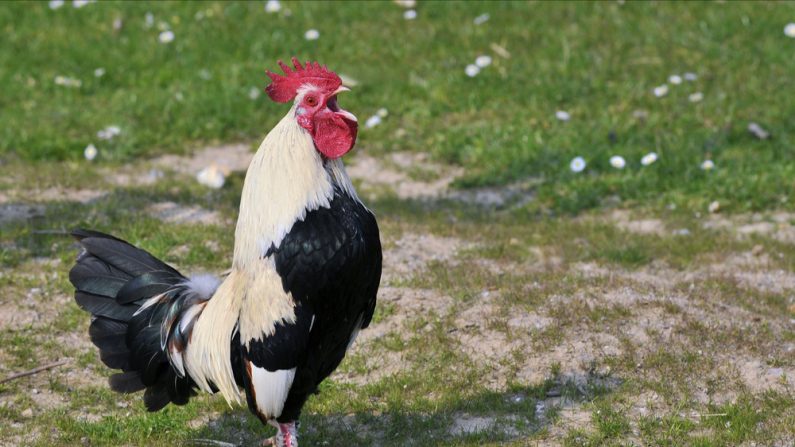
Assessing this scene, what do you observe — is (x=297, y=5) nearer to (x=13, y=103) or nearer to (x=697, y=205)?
(x=13, y=103)

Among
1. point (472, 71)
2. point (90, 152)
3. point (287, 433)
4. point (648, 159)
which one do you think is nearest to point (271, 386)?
point (287, 433)

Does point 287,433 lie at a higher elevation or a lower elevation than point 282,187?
lower

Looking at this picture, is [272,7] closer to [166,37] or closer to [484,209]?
[166,37]

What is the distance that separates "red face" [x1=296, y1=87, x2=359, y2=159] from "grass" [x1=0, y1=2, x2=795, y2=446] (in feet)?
5.39

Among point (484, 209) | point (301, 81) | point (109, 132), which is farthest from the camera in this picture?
point (109, 132)

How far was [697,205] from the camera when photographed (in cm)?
842

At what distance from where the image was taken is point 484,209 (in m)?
8.68

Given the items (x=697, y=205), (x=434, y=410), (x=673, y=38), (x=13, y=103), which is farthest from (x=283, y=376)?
(x=673, y=38)

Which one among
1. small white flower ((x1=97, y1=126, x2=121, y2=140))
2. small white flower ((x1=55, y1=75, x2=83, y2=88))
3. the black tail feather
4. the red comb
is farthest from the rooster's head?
small white flower ((x1=55, y1=75, x2=83, y2=88))

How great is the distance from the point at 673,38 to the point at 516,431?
6680 mm

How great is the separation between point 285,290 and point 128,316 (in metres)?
0.98

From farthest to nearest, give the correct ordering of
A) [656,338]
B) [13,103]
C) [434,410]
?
[13,103], [656,338], [434,410]

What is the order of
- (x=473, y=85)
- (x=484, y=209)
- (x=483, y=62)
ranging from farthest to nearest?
(x=483, y=62) → (x=473, y=85) → (x=484, y=209)

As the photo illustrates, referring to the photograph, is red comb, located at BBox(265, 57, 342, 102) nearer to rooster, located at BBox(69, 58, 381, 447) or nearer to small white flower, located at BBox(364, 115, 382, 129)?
rooster, located at BBox(69, 58, 381, 447)
